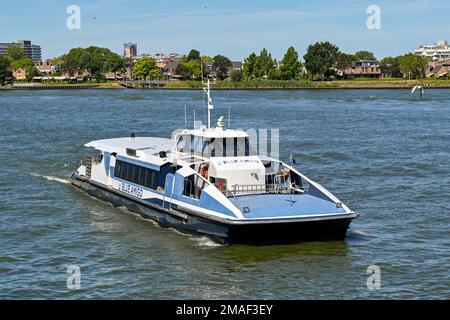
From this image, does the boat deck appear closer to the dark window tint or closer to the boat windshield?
the boat windshield

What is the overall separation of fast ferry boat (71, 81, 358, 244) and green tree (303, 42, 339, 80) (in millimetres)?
158088

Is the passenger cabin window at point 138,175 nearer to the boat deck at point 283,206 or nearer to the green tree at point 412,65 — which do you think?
the boat deck at point 283,206

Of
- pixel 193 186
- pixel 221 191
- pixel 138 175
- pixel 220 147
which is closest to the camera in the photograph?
pixel 221 191

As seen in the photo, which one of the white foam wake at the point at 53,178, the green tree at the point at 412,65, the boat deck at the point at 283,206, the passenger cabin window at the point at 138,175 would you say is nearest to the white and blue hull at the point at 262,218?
the boat deck at the point at 283,206

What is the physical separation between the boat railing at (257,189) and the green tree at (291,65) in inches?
6218

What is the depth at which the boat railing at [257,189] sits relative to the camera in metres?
24.7

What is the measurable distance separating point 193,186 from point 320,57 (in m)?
165

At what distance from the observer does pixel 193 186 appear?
24.5 meters

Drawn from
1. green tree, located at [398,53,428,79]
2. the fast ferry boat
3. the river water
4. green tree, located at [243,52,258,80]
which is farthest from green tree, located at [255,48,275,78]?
the fast ferry boat

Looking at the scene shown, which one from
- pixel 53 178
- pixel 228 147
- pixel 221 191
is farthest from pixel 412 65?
pixel 221 191

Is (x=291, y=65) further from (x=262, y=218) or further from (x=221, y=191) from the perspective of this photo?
(x=262, y=218)

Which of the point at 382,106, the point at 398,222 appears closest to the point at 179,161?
the point at 398,222

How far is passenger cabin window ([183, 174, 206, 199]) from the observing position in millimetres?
24125

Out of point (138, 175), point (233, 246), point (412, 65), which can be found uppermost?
point (412, 65)
